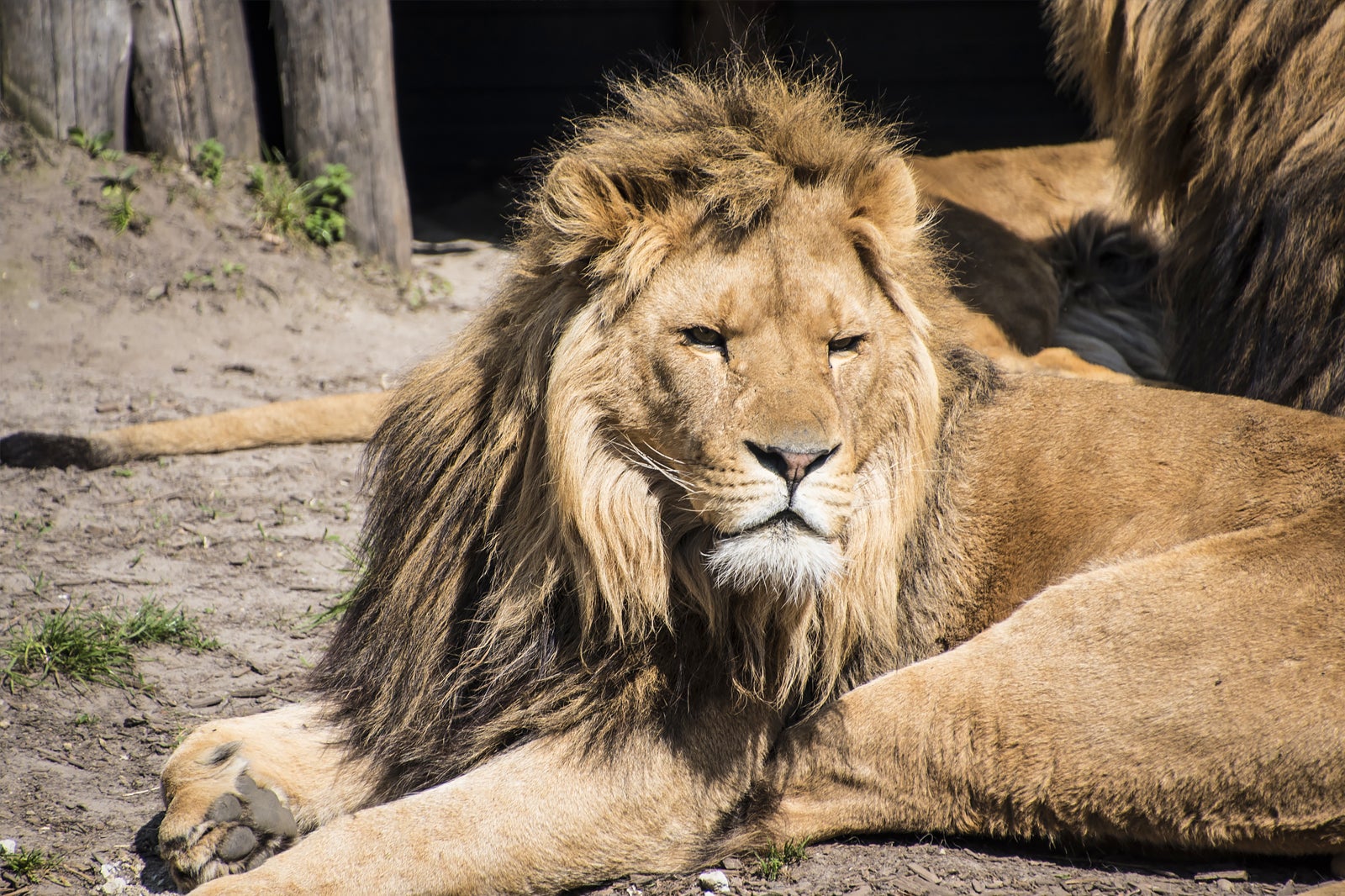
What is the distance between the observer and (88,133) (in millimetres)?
6547

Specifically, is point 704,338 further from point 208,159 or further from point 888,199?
point 208,159

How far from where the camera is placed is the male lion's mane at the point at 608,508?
2547 millimetres

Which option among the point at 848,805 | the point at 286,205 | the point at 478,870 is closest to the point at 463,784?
the point at 478,870

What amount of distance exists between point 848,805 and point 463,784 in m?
0.83

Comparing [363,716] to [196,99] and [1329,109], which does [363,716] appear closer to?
[1329,109]

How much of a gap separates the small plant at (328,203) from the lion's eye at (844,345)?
5055 millimetres

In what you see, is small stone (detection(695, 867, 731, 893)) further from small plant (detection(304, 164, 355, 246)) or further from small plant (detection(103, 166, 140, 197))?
small plant (detection(103, 166, 140, 197))

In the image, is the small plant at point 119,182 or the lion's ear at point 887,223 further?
the small plant at point 119,182

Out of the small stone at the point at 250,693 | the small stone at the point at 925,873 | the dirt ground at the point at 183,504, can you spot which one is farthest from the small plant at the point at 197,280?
the small stone at the point at 925,873

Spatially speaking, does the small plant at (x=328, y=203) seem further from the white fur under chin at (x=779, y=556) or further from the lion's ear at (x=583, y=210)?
the white fur under chin at (x=779, y=556)

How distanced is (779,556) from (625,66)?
8.25 metres

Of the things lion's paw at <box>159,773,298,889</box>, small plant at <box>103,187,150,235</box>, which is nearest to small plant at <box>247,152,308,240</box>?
small plant at <box>103,187,150,235</box>

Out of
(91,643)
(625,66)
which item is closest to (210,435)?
(91,643)

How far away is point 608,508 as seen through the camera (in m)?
2.55
